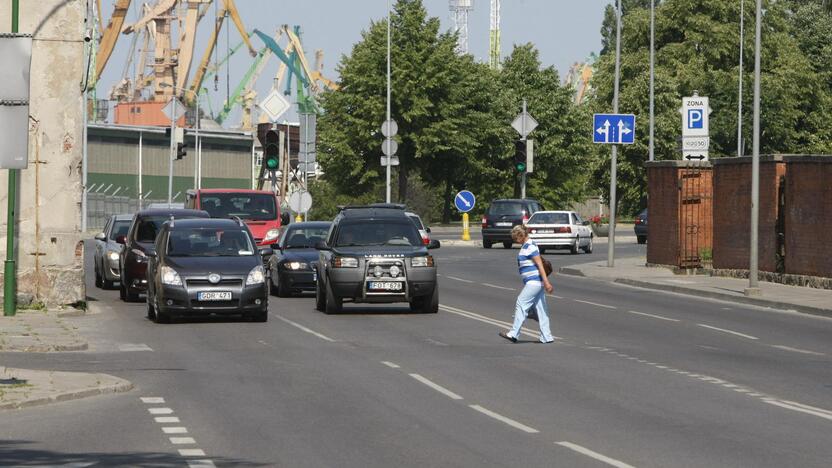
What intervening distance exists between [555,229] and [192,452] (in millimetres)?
47825

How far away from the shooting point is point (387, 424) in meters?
Answer: 13.2

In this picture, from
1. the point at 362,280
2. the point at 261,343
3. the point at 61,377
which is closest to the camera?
the point at 61,377

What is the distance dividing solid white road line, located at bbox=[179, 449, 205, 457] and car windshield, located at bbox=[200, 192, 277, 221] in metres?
28.9

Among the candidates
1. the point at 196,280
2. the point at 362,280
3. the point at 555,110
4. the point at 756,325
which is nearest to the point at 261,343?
the point at 196,280

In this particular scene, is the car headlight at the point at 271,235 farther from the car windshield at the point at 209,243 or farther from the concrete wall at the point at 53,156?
the car windshield at the point at 209,243

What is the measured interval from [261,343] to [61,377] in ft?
18.5

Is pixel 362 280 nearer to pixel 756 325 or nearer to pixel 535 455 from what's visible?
pixel 756 325

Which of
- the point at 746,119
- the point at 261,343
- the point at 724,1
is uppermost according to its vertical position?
the point at 724,1

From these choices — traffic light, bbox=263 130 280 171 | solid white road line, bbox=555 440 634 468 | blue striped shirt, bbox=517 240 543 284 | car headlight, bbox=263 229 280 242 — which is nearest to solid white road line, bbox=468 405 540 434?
solid white road line, bbox=555 440 634 468

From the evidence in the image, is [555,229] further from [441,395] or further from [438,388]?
[441,395]

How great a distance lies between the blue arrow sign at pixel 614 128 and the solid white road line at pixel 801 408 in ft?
99.3

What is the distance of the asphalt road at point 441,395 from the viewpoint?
38.0ft

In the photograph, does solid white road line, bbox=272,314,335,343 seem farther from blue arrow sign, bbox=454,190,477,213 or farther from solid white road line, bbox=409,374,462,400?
blue arrow sign, bbox=454,190,477,213

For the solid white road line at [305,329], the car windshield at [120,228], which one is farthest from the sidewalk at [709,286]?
the car windshield at [120,228]
